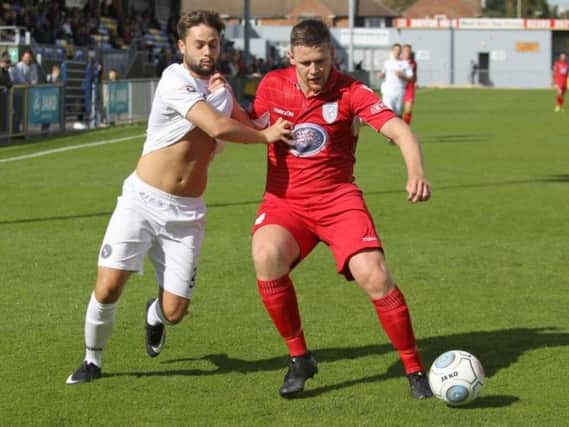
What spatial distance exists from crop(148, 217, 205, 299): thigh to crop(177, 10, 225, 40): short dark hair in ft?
3.41

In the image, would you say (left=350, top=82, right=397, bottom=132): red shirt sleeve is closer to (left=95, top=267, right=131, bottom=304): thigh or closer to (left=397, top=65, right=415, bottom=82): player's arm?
(left=95, top=267, right=131, bottom=304): thigh

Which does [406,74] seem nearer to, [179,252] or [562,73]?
[179,252]

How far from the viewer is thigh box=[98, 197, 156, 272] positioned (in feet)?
21.2

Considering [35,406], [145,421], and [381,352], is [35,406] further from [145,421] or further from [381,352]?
[381,352]

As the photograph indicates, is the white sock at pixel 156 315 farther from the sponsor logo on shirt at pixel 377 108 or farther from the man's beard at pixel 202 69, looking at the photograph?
the sponsor logo on shirt at pixel 377 108

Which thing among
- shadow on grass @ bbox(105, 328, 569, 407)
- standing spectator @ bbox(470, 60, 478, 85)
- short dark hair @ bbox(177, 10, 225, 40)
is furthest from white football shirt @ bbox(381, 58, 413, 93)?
standing spectator @ bbox(470, 60, 478, 85)

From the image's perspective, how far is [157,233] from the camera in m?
6.60

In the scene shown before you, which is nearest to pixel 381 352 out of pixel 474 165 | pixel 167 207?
pixel 167 207

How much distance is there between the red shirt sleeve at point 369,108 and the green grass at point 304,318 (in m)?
1.44

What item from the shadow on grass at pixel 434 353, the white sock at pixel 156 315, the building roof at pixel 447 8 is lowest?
the shadow on grass at pixel 434 353

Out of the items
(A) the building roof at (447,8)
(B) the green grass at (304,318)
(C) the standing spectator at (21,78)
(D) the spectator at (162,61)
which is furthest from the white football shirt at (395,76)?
(A) the building roof at (447,8)

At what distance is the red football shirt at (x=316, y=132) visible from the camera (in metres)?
6.52

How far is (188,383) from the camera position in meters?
6.66

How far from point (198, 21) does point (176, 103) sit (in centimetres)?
45
